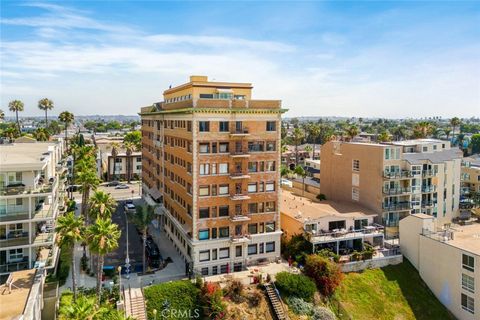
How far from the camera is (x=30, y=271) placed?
42.9 meters

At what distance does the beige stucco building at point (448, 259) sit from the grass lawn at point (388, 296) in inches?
67.3

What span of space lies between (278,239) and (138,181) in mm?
78370

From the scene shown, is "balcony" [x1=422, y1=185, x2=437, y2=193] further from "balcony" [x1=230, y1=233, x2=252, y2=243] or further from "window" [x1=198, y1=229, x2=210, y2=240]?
"window" [x1=198, y1=229, x2=210, y2=240]

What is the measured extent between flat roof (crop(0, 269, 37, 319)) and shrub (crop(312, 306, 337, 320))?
101 ft

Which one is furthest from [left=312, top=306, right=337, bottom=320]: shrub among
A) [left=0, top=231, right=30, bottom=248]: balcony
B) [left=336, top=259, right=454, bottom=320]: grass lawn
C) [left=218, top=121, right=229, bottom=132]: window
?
[left=0, top=231, right=30, bottom=248]: balcony

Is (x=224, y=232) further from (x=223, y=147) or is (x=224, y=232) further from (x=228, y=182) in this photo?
(x=223, y=147)

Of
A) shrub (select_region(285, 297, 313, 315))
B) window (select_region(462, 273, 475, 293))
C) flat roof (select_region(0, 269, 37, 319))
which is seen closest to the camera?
flat roof (select_region(0, 269, 37, 319))

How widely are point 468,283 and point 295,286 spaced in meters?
22.0

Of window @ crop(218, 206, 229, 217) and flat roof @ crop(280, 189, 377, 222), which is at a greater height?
window @ crop(218, 206, 229, 217)

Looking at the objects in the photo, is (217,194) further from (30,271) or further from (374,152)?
(374,152)

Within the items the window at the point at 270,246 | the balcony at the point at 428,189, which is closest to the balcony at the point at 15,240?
the window at the point at 270,246

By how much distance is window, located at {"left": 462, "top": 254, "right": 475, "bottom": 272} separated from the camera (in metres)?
49.3

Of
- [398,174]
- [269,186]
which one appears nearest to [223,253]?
[269,186]

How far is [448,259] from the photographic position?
53000 mm
